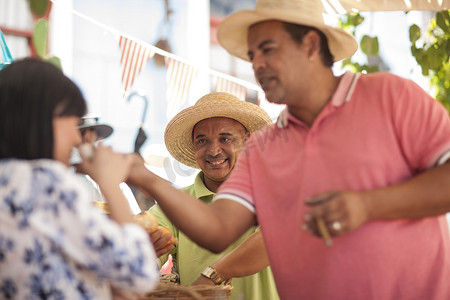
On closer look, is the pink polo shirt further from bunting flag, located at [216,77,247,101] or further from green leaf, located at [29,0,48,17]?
bunting flag, located at [216,77,247,101]

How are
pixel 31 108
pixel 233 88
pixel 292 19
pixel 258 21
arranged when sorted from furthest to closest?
1. pixel 233 88
2. pixel 258 21
3. pixel 292 19
4. pixel 31 108

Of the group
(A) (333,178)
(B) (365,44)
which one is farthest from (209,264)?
(B) (365,44)

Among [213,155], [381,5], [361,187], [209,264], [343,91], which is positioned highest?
[381,5]

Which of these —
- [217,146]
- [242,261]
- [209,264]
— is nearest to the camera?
[242,261]

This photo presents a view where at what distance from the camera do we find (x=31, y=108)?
54.5 inches

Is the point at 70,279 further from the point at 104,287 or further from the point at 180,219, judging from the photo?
the point at 180,219

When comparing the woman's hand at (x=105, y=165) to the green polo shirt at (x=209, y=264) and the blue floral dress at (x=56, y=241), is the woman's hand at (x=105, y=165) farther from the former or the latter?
the green polo shirt at (x=209, y=264)

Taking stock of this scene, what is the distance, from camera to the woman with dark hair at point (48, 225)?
50.8 inches

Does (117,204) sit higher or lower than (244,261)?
higher

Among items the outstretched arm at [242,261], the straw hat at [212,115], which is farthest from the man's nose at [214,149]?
the outstretched arm at [242,261]

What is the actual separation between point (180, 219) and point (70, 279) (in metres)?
0.54

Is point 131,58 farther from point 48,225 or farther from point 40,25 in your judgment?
point 48,225

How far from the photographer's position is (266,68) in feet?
6.20

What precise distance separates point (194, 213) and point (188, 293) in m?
0.25
